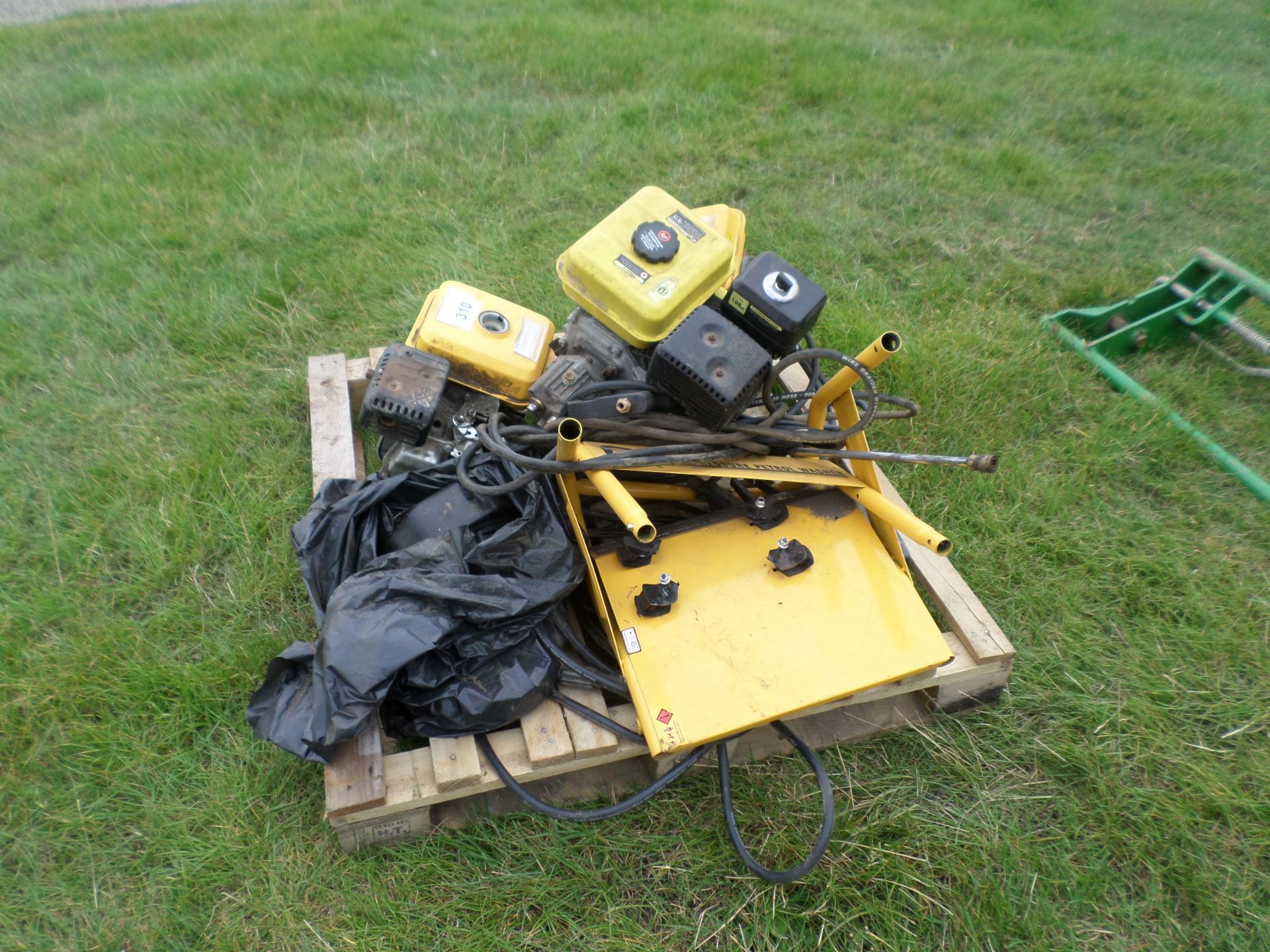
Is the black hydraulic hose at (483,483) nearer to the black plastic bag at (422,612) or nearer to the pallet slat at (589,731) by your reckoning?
the black plastic bag at (422,612)

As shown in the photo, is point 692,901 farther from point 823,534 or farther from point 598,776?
point 823,534

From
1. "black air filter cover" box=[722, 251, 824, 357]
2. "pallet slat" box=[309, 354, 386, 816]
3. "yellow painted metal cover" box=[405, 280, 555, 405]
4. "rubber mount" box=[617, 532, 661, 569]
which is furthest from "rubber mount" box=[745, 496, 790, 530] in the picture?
"pallet slat" box=[309, 354, 386, 816]

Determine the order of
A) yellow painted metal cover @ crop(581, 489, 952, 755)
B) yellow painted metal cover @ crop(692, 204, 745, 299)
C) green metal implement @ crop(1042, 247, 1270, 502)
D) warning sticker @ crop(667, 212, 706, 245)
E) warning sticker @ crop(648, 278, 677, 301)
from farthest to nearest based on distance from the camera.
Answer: green metal implement @ crop(1042, 247, 1270, 502)
yellow painted metal cover @ crop(692, 204, 745, 299)
warning sticker @ crop(667, 212, 706, 245)
warning sticker @ crop(648, 278, 677, 301)
yellow painted metal cover @ crop(581, 489, 952, 755)

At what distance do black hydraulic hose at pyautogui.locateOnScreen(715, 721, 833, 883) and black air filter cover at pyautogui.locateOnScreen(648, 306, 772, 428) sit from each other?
80 cm

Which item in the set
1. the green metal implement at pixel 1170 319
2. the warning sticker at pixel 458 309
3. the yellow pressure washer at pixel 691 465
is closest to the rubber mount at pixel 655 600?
the yellow pressure washer at pixel 691 465

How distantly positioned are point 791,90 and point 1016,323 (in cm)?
221

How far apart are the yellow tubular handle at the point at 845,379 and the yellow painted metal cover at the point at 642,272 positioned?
0.43 meters

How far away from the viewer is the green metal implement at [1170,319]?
3.19m

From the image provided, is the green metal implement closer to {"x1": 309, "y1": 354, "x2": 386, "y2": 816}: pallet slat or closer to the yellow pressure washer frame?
the yellow pressure washer frame

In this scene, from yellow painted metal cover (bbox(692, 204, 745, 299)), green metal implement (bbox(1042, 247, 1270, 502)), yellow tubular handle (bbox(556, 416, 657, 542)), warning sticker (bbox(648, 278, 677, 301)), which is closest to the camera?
yellow tubular handle (bbox(556, 416, 657, 542))

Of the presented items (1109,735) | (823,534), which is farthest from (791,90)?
(1109,735)

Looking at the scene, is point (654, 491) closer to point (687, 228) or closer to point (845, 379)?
point (845, 379)

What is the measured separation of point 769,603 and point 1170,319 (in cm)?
252

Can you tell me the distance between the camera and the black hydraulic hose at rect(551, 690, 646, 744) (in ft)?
6.43
